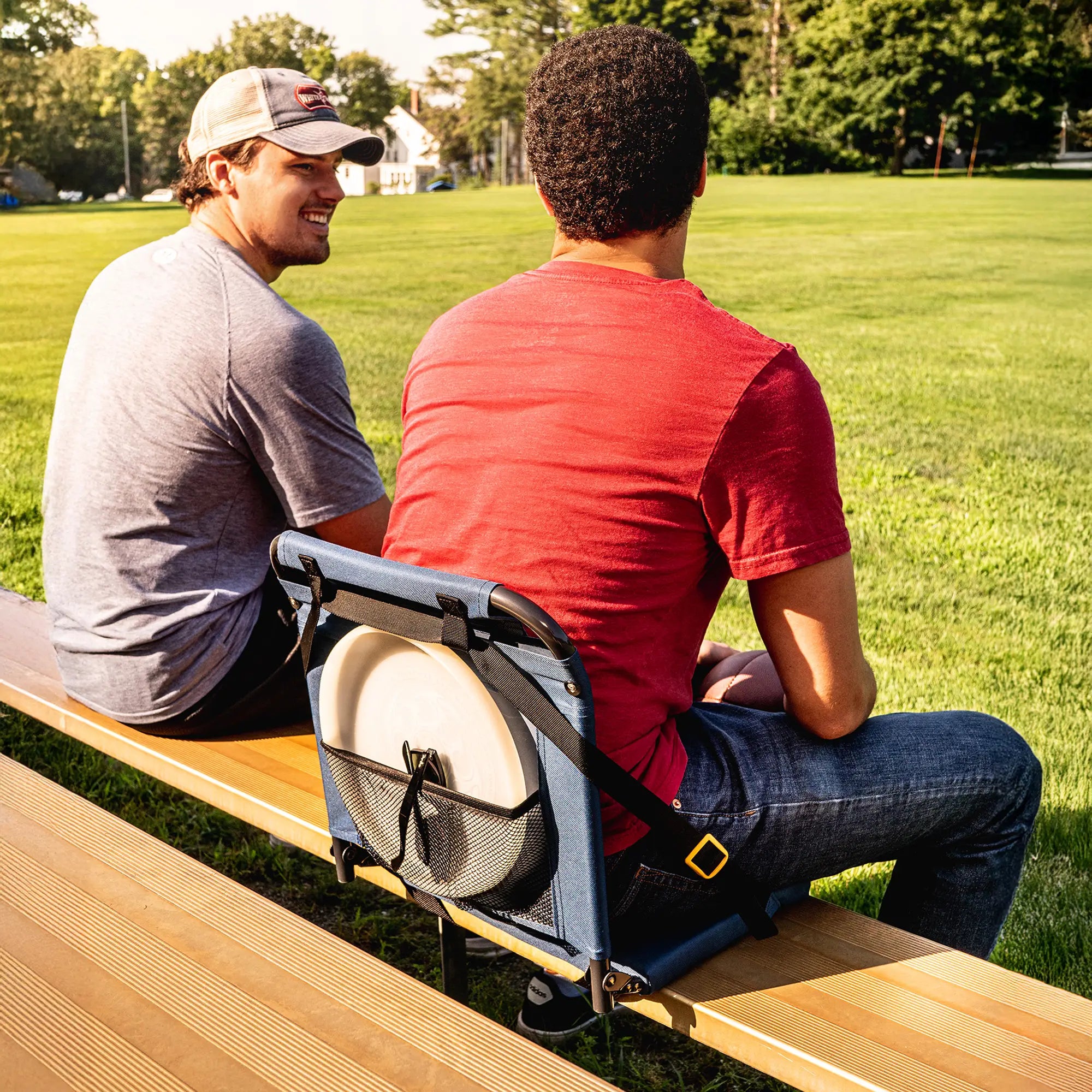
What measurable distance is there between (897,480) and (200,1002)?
640 centimetres

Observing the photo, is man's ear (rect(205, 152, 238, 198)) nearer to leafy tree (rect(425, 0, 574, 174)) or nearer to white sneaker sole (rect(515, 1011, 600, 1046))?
white sneaker sole (rect(515, 1011, 600, 1046))

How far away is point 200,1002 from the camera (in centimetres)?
184

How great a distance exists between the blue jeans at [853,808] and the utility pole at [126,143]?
292 feet

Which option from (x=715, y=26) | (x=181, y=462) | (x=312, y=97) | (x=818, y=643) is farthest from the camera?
(x=715, y=26)

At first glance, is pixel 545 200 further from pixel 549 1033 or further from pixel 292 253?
pixel 549 1033

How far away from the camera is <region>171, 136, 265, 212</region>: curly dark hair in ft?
9.92

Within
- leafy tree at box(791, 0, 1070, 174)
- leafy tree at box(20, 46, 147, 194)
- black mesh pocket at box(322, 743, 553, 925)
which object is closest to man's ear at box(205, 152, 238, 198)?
black mesh pocket at box(322, 743, 553, 925)

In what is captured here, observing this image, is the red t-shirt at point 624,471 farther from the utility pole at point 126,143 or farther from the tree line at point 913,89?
the utility pole at point 126,143

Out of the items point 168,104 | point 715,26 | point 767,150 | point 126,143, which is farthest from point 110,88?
point 767,150

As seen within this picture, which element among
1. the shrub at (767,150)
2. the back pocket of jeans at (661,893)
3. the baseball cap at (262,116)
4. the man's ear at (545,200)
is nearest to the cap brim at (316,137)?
the baseball cap at (262,116)

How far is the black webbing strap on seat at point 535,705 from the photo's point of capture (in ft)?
5.72

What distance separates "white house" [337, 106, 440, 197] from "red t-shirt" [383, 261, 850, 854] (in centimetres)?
11147

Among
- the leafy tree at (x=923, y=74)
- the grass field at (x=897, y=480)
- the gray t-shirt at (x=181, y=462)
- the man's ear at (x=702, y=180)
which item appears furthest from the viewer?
the leafy tree at (x=923, y=74)

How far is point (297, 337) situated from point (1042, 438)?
743 cm
